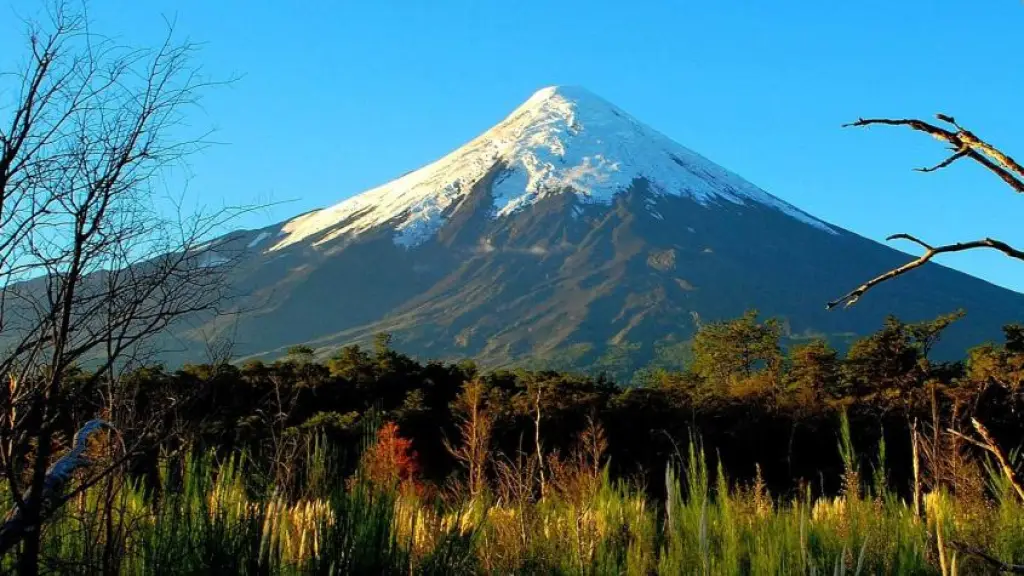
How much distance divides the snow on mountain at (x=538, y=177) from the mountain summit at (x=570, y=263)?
39 cm

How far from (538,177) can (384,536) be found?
172565 millimetres

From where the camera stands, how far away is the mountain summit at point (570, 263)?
133625mm

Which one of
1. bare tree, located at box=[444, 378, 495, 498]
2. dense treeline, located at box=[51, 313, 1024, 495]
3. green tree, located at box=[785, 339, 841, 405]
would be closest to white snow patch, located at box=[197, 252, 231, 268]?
bare tree, located at box=[444, 378, 495, 498]

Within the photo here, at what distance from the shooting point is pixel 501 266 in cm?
15300

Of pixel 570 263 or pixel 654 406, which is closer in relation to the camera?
pixel 654 406

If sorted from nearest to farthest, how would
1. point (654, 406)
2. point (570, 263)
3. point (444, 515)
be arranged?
point (444, 515) < point (654, 406) < point (570, 263)

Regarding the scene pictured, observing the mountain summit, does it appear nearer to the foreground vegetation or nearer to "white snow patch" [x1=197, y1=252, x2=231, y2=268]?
the foreground vegetation

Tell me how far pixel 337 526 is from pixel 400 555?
0.32 metres

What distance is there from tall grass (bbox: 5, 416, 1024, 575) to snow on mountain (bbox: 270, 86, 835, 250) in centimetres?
16142

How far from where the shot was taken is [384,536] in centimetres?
335

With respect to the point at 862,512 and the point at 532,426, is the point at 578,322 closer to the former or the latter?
the point at 532,426

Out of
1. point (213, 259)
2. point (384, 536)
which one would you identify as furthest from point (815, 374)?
point (213, 259)

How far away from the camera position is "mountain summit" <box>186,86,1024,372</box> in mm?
133625

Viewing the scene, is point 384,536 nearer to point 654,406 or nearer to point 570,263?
point 654,406
